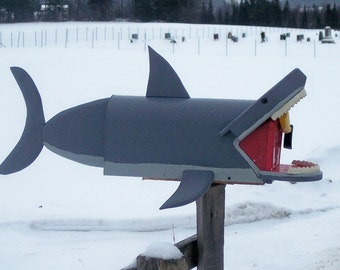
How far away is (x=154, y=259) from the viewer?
2.98m

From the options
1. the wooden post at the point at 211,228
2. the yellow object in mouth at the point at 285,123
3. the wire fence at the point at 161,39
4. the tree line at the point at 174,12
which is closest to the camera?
the yellow object in mouth at the point at 285,123

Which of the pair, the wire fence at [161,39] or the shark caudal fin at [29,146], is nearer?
the shark caudal fin at [29,146]

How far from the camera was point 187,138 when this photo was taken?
2910 millimetres

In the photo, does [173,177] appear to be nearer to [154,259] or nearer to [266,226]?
[154,259]

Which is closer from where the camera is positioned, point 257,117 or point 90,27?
point 257,117

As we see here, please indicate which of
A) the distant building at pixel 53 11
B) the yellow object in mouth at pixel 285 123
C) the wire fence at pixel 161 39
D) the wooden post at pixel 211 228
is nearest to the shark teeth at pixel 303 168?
the yellow object in mouth at pixel 285 123

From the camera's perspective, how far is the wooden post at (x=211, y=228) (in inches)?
133

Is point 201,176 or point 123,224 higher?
point 201,176

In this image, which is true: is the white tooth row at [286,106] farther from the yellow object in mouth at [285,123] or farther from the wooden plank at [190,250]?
the wooden plank at [190,250]

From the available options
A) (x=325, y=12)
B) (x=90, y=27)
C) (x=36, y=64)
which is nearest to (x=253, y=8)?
(x=325, y=12)

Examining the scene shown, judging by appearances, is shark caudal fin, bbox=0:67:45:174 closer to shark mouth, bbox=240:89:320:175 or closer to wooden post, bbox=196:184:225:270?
wooden post, bbox=196:184:225:270

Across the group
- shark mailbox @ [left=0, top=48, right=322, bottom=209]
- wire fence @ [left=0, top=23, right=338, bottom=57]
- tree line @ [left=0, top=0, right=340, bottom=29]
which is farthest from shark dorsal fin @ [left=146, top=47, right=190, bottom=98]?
tree line @ [left=0, top=0, right=340, bottom=29]

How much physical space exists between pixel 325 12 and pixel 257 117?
1851 inches

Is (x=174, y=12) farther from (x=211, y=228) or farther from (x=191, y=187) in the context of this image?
(x=191, y=187)
